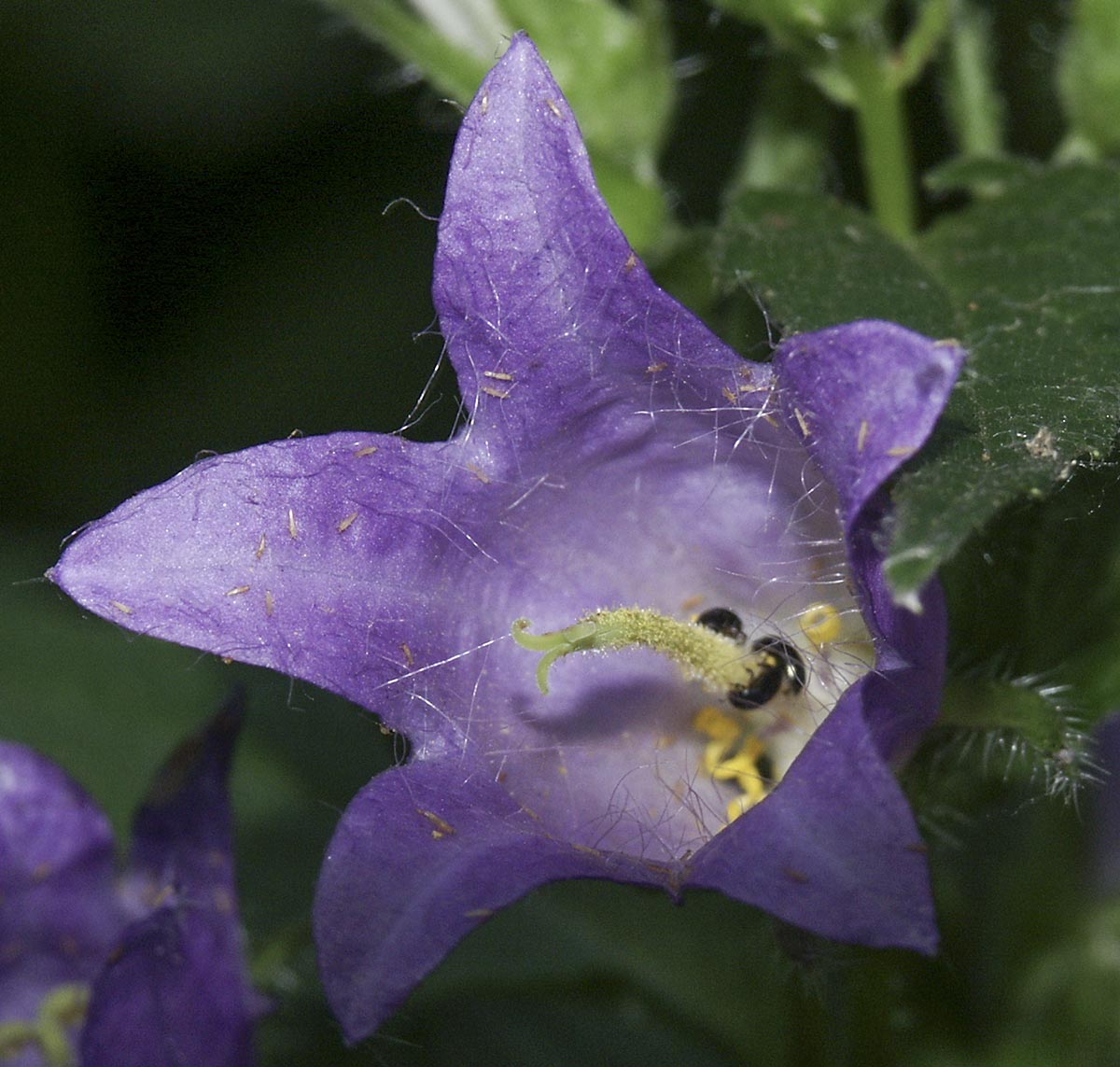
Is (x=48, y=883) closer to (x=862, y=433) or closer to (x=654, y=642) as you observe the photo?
(x=654, y=642)

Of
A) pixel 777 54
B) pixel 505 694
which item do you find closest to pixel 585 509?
pixel 505 694

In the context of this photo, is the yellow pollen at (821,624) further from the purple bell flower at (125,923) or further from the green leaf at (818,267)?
the purple bell flower at (125,923)

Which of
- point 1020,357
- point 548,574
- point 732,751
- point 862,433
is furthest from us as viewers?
point 732,751

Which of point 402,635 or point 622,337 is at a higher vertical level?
point 622,337

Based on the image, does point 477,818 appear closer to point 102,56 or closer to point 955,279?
point 955,279

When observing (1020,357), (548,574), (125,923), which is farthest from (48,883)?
(1020,357)

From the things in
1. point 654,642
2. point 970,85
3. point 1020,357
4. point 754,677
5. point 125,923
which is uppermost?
point 970,85

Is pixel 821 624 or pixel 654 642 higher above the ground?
pixel 654 642
